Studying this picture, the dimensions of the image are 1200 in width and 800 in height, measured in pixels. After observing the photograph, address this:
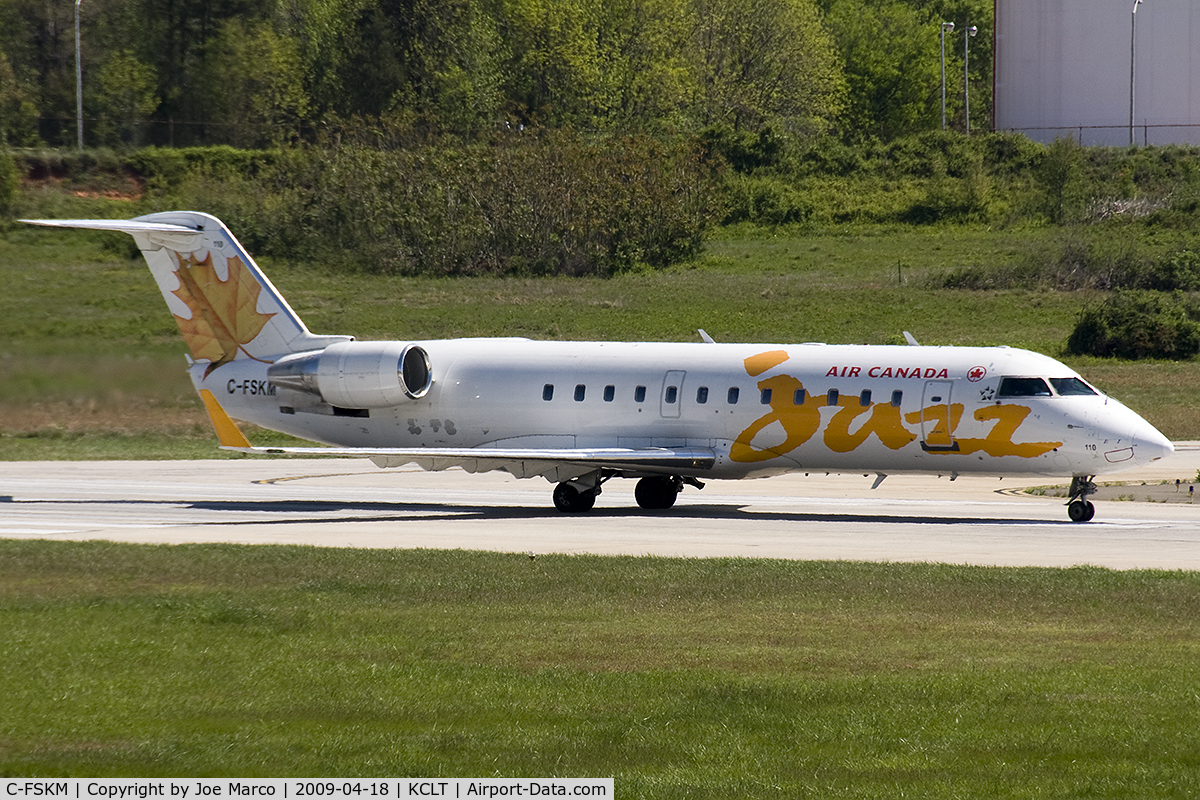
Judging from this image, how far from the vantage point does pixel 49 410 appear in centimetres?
3450

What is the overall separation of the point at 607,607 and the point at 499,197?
57.5 meters

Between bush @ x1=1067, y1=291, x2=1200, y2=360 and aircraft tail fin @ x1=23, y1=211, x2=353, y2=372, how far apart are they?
34.6 meters

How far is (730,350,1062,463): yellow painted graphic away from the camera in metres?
28.8

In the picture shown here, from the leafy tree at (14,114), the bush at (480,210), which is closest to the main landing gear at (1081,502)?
the bush at (480,210)

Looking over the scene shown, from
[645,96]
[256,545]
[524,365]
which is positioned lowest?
[256,545]

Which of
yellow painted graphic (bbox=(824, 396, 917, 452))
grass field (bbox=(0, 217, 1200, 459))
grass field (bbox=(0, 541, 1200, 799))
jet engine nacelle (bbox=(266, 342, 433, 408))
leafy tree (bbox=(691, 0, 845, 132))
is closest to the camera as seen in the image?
grass field (bbox=(0, 541, 1200, 799))

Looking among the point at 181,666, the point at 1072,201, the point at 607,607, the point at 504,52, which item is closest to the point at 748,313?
the point at 1072,201

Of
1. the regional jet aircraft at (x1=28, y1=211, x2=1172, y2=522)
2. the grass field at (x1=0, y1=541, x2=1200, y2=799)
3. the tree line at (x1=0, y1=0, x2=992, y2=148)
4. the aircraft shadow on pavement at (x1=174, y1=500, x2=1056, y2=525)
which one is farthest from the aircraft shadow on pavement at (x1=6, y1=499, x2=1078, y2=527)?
the tree line at (x1=0, y1=0, x2=992, y2=148)

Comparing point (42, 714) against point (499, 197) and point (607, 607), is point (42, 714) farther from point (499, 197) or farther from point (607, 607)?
point (499, 197)

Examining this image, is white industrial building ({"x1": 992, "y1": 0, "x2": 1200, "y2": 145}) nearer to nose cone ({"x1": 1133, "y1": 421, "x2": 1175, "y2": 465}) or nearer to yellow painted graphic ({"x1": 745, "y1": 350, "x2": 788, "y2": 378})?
yellow painted graphic ({"x1": 745, "y1": 350, "x2": 788, "y2": 378})

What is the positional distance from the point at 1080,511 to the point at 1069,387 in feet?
7.63

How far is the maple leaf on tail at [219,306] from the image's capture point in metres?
33.9

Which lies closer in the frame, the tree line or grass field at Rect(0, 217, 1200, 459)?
grass field at Rect(0, 217, 1200, 459)

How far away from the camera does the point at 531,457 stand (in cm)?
3103
